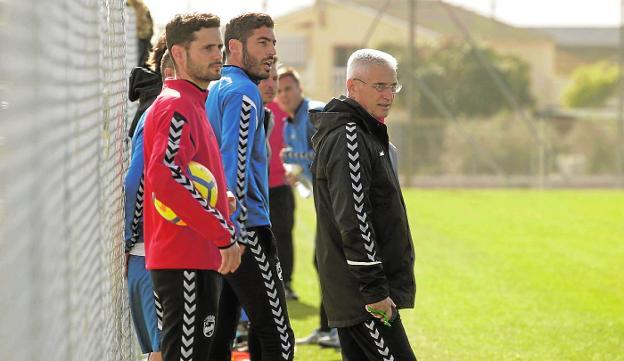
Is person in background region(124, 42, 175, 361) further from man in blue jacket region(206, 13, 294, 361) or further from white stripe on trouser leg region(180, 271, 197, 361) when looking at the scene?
white stripe on trouser leg region(180, 271, 197, 361)

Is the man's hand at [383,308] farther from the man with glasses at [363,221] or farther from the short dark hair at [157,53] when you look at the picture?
the short dark hair at [157,53]

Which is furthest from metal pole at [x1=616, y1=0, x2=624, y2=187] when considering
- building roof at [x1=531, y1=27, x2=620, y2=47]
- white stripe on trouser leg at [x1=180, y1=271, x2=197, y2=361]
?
white stripe on trouser leg at [x1=180, y1=271, x2=197, y2=361]

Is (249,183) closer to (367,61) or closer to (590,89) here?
(367,61)

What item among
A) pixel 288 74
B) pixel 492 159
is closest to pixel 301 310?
pixel 288 74

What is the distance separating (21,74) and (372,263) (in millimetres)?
2793

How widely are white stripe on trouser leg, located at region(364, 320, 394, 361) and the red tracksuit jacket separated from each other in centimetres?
73

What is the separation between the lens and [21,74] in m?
3.05

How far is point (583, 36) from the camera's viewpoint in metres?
57.9

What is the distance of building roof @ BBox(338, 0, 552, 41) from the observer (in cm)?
3509

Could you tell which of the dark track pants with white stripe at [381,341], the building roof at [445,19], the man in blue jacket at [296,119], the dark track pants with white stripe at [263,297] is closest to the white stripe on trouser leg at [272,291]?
the dark track pants with white stripe at [263,297]

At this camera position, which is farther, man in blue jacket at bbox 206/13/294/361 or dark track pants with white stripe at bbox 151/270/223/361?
man in blue jacket at bbox 206/13/294/361

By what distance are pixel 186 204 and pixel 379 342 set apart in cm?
109

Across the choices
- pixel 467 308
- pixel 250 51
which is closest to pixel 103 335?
pixel 250 51

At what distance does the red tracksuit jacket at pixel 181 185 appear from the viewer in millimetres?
5262
